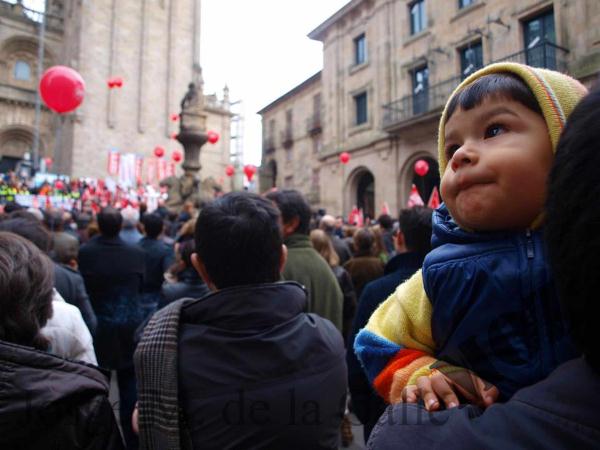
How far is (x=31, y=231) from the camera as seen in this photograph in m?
2.96

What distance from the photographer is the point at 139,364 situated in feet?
5.16

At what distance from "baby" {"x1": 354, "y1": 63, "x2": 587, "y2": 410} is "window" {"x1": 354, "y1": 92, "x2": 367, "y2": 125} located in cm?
2060

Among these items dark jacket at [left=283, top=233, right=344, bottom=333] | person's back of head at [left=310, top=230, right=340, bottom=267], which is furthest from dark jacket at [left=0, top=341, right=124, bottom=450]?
person's back of head at [left=310, top=230, right=340, bottom=267]

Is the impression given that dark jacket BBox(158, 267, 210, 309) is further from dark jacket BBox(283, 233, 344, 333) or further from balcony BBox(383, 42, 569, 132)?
balcony BBox(383, 42, 569, 132)

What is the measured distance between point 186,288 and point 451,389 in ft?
8.07

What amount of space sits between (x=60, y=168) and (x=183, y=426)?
107 ft

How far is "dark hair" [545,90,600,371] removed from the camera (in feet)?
1.92

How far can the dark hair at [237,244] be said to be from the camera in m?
1.78

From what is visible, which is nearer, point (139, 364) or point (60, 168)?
point (139, 364)

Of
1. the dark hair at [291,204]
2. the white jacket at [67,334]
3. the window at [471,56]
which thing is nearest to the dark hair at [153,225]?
the dark hair at [291,204]

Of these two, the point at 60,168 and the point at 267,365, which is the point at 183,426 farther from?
the point at 60,168

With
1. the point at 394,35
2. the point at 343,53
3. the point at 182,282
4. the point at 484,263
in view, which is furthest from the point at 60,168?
the point at 484,263

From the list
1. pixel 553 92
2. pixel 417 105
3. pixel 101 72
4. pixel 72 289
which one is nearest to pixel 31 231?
pixel 72 289

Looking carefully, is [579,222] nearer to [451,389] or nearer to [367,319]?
[451,389]
